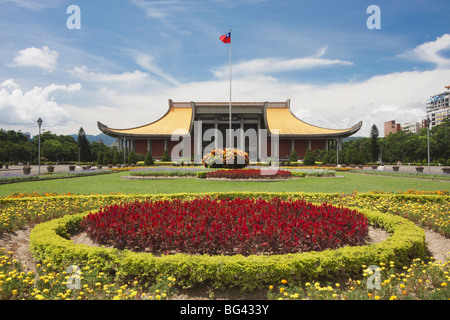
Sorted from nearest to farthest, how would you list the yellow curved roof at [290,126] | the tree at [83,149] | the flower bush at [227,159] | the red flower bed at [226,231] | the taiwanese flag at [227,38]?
the red flower bed at [226,231], the flower bush at [227,159], the taiwanese flag at [227,38], the yellow curved roof at [290,126], the tree at [83,149]

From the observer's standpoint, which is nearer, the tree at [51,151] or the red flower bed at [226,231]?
the red flower bed at [226,231]

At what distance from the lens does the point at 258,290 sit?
289cm

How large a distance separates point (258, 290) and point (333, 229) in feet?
4.70

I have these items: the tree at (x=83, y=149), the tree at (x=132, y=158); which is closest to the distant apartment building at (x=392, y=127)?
the tree at (x=83, y=149)

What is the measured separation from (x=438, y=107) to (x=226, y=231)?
115495 millimetres

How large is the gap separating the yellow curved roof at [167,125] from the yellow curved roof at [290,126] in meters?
10.4

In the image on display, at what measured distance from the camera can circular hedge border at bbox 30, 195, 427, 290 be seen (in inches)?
110

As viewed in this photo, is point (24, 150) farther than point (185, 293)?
Yes

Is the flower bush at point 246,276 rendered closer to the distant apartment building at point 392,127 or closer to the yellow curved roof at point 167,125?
the yellow curved roof at point 167,125

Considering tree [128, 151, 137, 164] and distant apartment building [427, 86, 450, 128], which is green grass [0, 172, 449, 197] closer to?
tree [128, 151, 137, 164]

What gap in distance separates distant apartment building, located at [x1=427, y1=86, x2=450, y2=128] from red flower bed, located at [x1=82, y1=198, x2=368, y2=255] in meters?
100

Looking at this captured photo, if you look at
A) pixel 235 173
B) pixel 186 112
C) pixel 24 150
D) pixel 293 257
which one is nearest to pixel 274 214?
pixel 293 257

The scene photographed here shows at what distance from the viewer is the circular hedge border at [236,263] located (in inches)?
110

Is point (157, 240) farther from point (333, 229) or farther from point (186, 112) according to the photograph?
point (186, 112)
